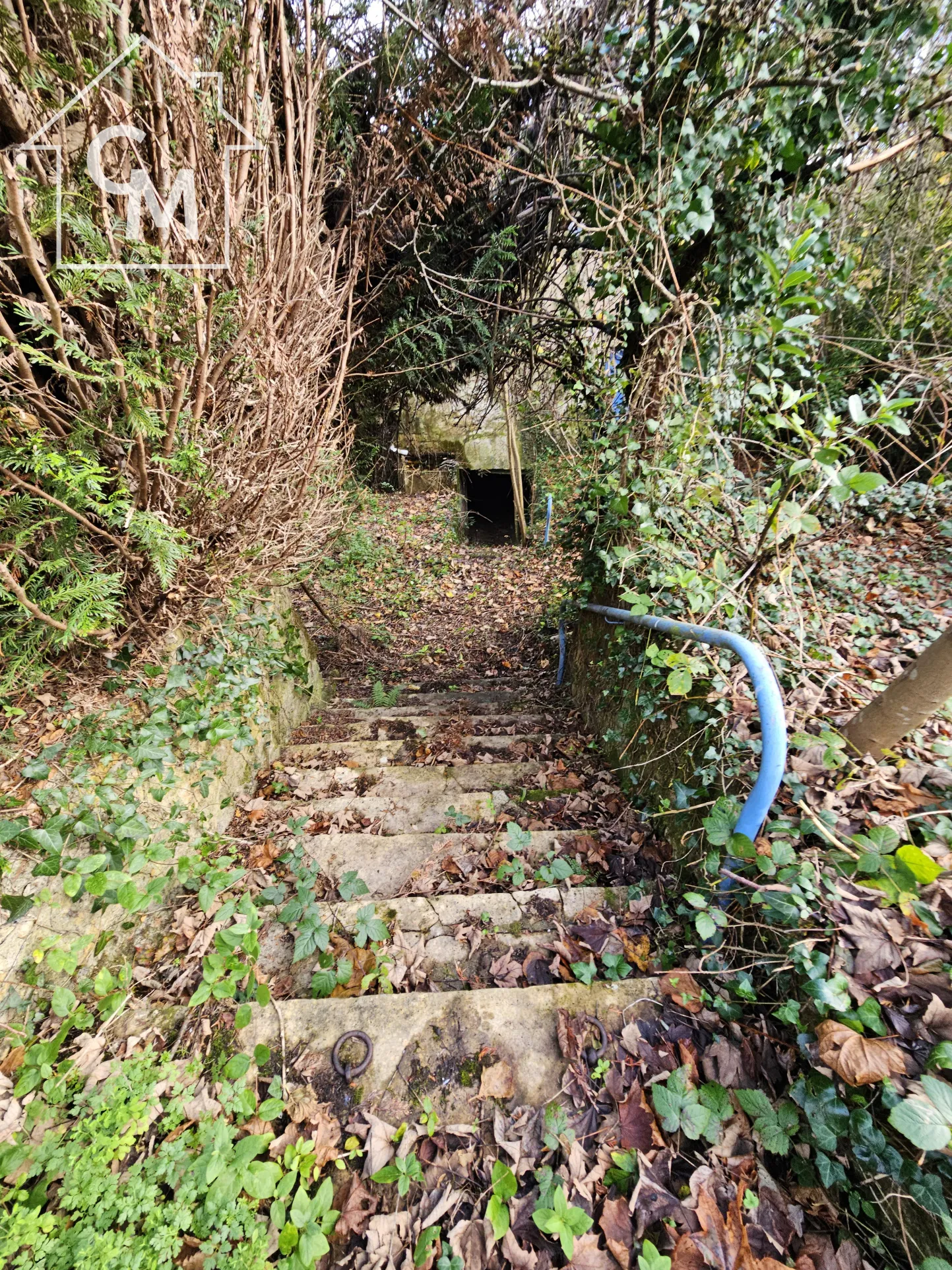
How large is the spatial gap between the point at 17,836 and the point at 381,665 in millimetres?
4876

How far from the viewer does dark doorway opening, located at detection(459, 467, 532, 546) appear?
41.7 ft

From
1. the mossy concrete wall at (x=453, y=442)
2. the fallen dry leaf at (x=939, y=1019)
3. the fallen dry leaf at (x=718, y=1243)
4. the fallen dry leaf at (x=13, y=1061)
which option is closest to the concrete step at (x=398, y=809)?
the fallen dry leaf at (x=13, y=1061)

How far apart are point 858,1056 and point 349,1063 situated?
4.76 ft

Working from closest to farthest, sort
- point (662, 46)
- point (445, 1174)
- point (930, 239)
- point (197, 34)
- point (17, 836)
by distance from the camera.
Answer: point (445, 1174) < point (17, 836) < point (197, 34) < point (662, 46) < point (930, 239)

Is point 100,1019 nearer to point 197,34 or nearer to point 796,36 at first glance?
point 197,34

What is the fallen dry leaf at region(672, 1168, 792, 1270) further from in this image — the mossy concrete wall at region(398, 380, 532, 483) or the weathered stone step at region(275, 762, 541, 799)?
the mossy concrete wall at region(398, 380, 532, 483)

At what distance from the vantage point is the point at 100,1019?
171 centimetres

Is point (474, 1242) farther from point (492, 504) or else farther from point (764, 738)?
point (492, 504)

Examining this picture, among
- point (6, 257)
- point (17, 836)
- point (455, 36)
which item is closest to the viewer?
point (6, 257)

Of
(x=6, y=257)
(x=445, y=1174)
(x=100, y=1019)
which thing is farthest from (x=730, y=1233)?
(x=6, y=257)

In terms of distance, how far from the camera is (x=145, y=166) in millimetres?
1838

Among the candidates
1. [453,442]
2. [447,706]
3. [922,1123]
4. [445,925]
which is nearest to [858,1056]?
[922,1123]

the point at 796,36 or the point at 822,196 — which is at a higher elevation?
the point at 796,36

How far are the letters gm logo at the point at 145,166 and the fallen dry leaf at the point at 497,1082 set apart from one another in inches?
117
